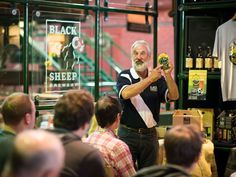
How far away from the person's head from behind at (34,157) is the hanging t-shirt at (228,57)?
363 cm

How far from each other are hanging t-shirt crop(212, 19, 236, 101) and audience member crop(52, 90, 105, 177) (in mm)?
2798

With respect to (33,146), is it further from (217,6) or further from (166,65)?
(217,6)

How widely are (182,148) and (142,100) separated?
206cm

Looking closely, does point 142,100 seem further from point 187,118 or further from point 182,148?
point 182,148

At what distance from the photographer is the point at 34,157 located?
5.58ft

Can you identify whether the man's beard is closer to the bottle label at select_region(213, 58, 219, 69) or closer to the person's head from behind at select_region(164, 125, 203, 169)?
the bottle label at select_region(213, 58, 219, 69)

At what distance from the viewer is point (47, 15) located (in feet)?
17.1

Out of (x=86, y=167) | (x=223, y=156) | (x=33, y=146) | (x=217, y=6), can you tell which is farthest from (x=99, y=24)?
(x=33, y=146)

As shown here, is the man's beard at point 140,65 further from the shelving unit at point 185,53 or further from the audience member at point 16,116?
the audience member at point 16,116

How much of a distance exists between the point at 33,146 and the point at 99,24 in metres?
3.98

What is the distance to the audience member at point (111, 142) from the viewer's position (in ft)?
10.5

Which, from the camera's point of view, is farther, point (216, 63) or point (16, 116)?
point (216, 63)

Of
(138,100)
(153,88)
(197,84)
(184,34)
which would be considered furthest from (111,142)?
(184,34)

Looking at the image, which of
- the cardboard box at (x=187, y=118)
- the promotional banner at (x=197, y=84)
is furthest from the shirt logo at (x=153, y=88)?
the promotional banner at (x=197, y=84)
